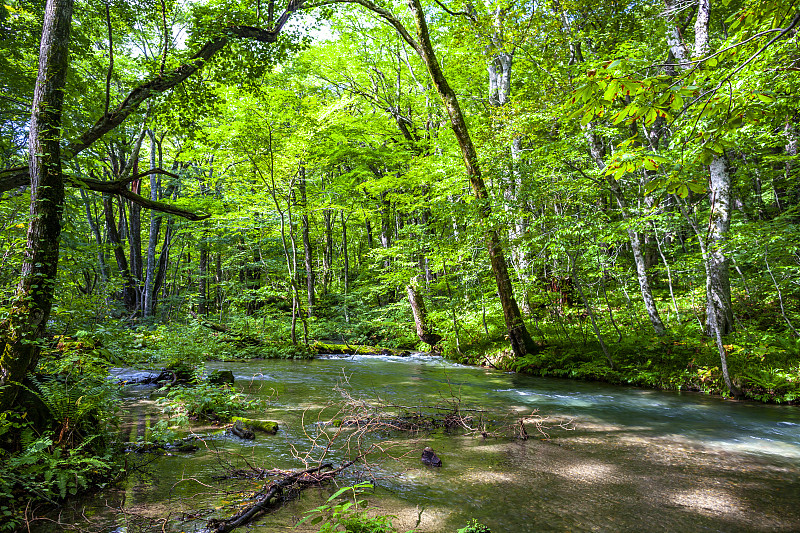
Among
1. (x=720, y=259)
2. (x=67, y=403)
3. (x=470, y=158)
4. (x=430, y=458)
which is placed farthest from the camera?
(x=470, y=158)

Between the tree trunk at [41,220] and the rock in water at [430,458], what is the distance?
4.07m

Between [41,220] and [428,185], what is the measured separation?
12.2 metres

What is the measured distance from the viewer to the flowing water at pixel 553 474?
123 inches

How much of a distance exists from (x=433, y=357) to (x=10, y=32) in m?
13.4

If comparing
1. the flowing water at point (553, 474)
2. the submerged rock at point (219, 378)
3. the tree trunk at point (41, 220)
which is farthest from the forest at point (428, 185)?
the flowing water at point (553, 474)

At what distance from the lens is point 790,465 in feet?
13.9

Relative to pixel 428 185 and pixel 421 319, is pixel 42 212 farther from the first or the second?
pixel 428 185

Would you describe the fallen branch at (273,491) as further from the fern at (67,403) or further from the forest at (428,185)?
the fern at (67,403)

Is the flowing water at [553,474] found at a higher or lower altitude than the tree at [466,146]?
lower

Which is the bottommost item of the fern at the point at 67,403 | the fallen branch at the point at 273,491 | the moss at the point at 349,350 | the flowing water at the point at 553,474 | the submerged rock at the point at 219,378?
the flowing water at the point at 553,474

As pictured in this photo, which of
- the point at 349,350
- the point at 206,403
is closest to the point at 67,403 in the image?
the point at 206,403

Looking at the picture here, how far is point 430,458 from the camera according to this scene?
14.1 ft

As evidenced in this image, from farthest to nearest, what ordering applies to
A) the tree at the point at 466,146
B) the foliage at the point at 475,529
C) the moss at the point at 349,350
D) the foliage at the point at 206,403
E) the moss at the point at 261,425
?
the moss at the point at 349,350 < the tree at the point at 466,146 < the foliage at the point at 206,403 < the moss at the point at 261,425 < the foliage at the point at 475,529

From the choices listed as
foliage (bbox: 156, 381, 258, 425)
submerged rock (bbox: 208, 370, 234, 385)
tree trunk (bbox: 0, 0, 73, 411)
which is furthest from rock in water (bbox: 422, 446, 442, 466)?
submerged rock (bbox: 208, 370, 234, 385)
